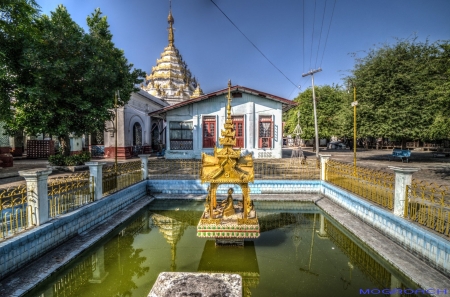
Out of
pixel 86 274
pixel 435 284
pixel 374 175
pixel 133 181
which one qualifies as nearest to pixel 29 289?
pixel 86 274

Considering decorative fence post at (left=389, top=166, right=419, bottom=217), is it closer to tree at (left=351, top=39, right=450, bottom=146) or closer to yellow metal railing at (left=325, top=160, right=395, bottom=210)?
yellow metal railing at (left=325, top=160, right=395, bottom=210)

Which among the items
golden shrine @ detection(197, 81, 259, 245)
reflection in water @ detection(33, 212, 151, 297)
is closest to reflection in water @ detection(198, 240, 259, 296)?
golden shrine @ detection(197, 81, 259, 245)

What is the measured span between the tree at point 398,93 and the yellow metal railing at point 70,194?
1924 cm

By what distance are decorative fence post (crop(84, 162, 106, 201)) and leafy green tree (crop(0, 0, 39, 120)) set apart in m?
6.06

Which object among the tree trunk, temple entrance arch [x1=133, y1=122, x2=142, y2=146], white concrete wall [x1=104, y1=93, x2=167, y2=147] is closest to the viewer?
the tree trunk

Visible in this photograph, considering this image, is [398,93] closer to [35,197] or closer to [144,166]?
[144,166]

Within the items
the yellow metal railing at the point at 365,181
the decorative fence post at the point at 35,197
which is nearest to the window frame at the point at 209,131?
the yellow metal railing at the point at 365,181

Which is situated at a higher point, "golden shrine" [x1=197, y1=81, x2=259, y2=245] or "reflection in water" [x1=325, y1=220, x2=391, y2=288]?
"golden shrine" [x1=197, y1=81, x2=259, y2=245]

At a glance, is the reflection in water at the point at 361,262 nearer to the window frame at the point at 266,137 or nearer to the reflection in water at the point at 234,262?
the reflection in water at the point at 234,262

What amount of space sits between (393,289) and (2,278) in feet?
24.7

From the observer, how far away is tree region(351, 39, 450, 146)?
676 inches

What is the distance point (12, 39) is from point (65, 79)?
2.54 metres

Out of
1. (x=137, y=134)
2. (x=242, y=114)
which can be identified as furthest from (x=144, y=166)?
(x=137, y=134)

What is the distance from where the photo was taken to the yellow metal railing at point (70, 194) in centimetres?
629
